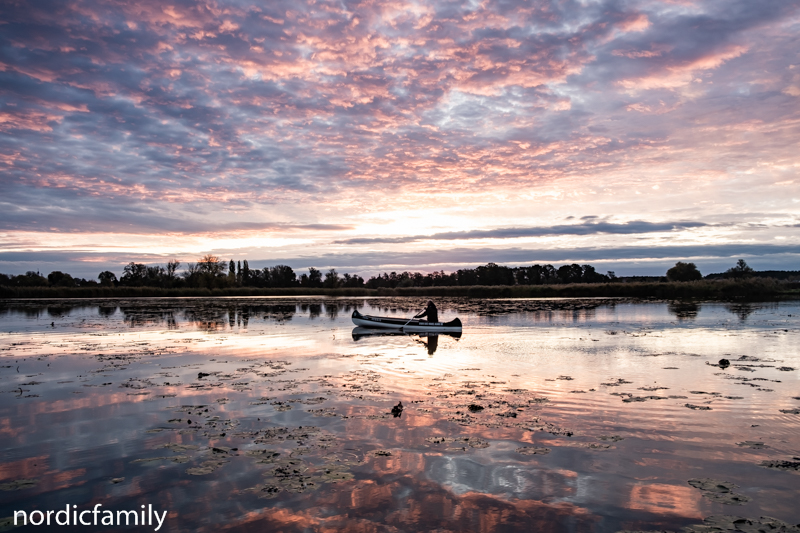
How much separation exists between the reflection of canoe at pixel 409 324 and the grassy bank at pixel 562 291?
65.9 m

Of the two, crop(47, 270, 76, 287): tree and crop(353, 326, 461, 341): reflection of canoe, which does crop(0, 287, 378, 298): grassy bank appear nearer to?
crop(47, 270, 76, 287): tree

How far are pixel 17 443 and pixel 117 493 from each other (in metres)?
4.21

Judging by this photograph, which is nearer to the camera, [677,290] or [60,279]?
[677,290]

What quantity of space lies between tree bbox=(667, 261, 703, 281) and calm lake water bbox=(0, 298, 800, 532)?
10030cm

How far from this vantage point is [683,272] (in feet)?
362

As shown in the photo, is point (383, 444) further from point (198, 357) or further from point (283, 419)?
point (198, 357)

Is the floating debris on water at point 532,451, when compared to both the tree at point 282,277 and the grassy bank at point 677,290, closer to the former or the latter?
the grassy bank at point 677,290

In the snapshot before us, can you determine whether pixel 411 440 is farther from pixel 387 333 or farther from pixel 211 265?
pixel 211 265

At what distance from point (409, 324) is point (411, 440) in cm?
2269

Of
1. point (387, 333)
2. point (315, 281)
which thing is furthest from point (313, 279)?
point (387, 333)

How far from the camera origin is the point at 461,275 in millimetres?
169625

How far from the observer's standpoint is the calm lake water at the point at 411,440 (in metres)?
7.12

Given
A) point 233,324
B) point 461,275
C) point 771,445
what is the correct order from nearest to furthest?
1. point 771,445
2. point 233,324
3. point 461,275

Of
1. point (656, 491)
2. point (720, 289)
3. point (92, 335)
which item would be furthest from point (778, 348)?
point (720, 289)
